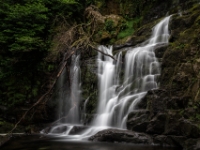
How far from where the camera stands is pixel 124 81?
12172 mm

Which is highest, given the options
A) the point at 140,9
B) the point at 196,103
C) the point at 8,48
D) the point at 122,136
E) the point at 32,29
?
the point at 140,9

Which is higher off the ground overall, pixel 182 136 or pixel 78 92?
pixel 78 92

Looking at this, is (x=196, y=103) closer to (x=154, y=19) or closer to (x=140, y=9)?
(x=154, y=19)

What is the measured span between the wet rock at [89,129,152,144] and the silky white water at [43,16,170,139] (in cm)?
115

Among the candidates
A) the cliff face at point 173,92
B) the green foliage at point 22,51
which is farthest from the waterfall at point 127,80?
the green foliage at point 22,51

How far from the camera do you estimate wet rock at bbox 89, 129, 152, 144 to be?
326 inches

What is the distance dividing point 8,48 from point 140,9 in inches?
375

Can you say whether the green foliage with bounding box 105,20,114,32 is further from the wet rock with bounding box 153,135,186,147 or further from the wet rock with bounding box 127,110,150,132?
the wet rock with bounding box 153,135,186,147

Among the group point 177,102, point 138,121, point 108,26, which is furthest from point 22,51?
point 177,102

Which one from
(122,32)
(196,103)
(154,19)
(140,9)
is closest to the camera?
(196,103)

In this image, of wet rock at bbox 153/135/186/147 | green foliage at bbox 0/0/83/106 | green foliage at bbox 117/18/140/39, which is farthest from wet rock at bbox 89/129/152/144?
green foliage at bbox 117/18/140/39

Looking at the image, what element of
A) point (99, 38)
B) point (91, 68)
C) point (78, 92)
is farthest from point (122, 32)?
point (78, 92)

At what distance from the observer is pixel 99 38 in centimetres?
1666

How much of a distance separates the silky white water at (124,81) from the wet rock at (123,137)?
3.76 ft
